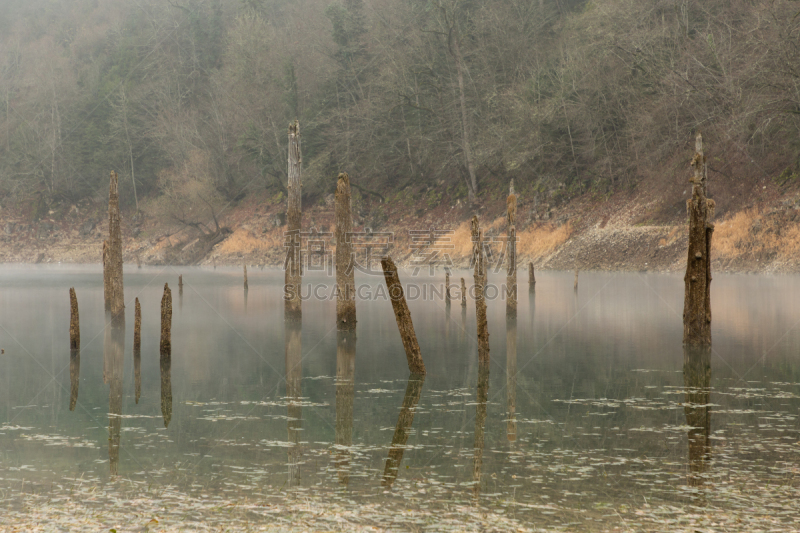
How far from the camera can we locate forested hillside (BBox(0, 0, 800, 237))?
43.6 m

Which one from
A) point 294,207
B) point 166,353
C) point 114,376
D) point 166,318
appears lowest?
point 114,376

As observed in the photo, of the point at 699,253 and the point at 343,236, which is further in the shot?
the point at 343,236

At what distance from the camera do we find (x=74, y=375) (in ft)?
51.9

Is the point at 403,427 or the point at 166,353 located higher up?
the point at 166,353

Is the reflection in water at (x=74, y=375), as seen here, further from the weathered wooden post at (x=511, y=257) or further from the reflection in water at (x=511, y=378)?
the weathered wooden post at (x=511, y=257)

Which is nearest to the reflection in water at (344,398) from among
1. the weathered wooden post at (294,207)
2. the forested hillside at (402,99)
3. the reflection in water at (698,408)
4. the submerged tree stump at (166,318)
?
the weathered wooden post at (294,207)

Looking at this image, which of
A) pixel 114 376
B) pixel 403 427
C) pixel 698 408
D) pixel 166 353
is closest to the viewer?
pixel 403 427

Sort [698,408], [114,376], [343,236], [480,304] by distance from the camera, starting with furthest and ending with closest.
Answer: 1. [343,236]
2. [480,304]
3. [114,376]
4. [698,408]

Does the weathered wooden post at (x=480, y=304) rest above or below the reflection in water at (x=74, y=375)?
above

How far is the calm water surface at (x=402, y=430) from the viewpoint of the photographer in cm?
745

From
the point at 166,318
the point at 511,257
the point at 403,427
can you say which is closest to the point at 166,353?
the point at 166,318

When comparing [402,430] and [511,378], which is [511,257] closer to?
[511,378]

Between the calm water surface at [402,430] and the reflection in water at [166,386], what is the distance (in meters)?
0.06

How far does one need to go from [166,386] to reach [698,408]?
8436 mm
